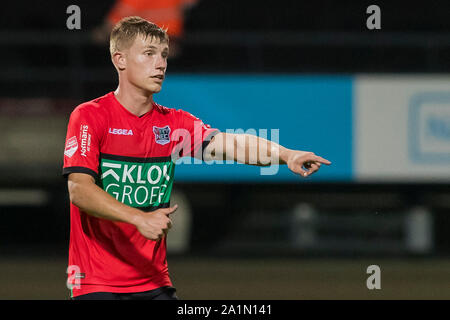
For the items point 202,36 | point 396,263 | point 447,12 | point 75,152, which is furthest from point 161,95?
point 75,152

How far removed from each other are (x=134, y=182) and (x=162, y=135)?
338 millimetres

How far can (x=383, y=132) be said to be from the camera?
1099cm

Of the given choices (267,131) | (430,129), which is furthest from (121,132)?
(430,129)

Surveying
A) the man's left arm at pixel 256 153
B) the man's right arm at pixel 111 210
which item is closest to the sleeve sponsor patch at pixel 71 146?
the man's right arm at pixel 111 210

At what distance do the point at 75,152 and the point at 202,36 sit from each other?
823cm

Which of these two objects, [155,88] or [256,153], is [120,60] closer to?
[155,88]

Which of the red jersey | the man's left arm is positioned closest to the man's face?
the red jersey

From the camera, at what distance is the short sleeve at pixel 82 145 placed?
414 cm

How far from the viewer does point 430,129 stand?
10938 mm

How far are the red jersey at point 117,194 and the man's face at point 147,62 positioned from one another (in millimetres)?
217

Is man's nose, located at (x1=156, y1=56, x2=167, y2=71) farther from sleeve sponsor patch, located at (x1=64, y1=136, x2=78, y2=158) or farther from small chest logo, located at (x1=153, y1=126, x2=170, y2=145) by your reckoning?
sleeve sponsor patch, located at (x1=64, y1=136, x2=78, y2=158)

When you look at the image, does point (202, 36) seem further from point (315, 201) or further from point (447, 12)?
point (447, 12)

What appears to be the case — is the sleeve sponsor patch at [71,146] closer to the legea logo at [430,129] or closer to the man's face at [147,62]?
the man's face at [147,62]

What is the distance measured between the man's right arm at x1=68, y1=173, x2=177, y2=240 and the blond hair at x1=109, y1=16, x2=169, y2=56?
0.75 meters
